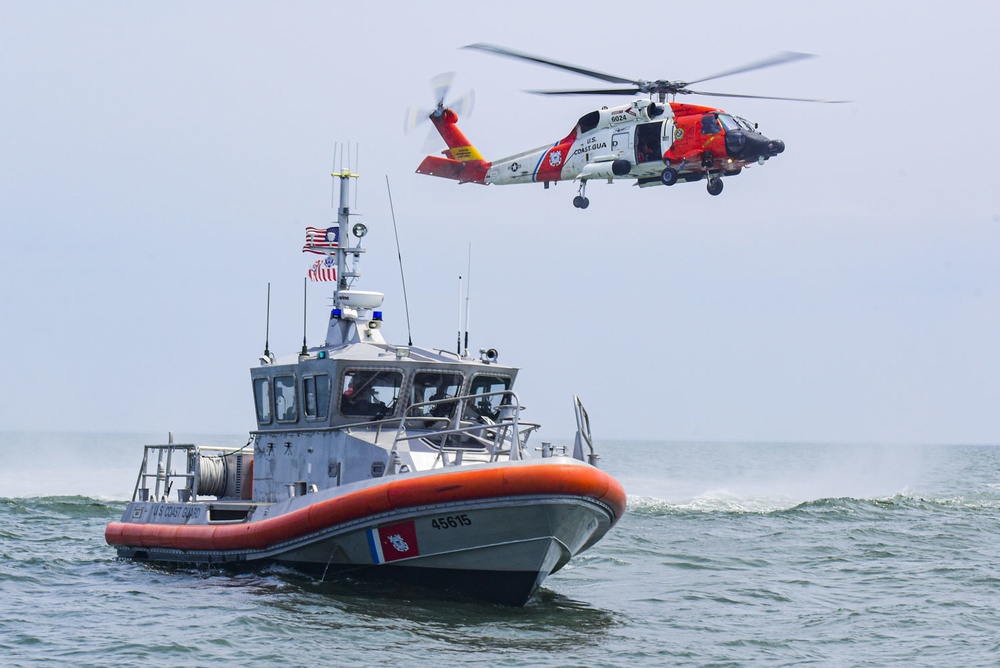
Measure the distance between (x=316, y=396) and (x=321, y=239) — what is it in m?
3.18

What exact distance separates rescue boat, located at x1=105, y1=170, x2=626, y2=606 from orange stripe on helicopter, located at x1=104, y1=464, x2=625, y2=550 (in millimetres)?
17

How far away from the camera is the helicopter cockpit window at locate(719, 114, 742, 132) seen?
953 inches

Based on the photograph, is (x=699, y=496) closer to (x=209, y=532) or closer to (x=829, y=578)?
(x=829, y=578)

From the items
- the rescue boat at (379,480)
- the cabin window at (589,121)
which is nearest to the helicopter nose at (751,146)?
the cabin window at (589,121)

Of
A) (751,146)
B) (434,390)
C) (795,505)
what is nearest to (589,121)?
(751,146)

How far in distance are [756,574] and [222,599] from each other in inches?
304

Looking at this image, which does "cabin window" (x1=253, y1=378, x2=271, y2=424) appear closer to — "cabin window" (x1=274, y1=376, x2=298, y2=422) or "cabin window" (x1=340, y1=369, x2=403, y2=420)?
"cabin window" (x1=274, y1=376, x2=298, y2=422)

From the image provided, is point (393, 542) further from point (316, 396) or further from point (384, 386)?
point (316, 396)

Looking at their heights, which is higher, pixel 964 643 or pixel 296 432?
pixel 296 432

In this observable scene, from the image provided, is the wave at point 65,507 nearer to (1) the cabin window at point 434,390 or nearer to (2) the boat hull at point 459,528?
(2) the boat hull at point 459,528

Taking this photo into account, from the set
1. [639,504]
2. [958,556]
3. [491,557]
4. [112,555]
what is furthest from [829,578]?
[639,504]

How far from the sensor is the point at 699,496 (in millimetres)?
35875

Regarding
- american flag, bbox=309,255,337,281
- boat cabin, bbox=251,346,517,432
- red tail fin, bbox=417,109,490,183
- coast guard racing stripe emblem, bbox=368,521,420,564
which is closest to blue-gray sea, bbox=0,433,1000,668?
coast guard racing stripe emblem, bbox=368,521,420,564

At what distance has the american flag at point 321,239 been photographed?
56.6 ft
